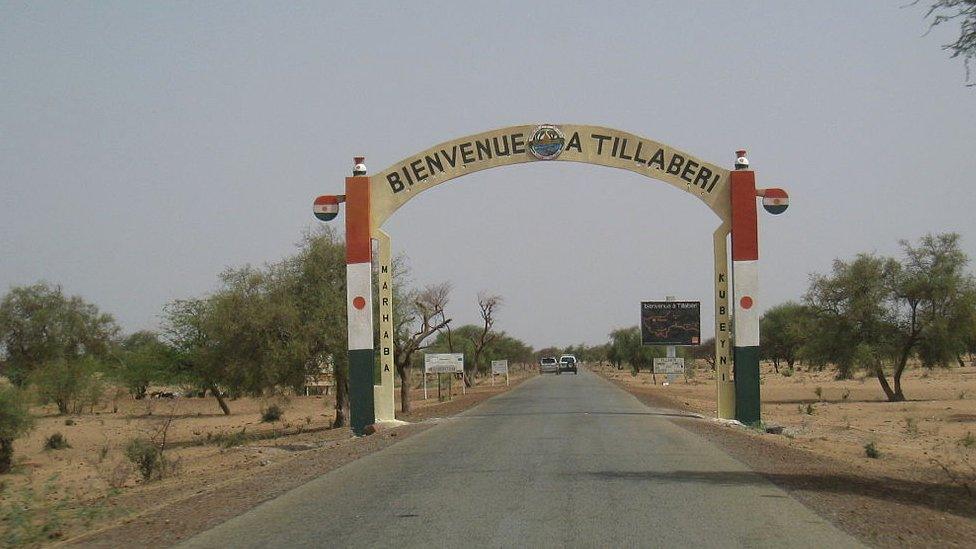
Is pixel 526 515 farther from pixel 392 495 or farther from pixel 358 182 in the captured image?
pixel 358 182

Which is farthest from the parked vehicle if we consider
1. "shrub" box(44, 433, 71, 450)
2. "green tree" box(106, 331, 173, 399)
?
"shrub" box(44, 433, 71, 450)

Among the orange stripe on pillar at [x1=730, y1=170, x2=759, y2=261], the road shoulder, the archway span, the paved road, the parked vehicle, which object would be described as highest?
the archway span

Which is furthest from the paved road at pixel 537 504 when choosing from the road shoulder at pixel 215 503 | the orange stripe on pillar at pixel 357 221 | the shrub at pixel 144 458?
the orange stripe on pillar at pixel 357 221

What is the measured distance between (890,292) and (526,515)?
→ 41.3m

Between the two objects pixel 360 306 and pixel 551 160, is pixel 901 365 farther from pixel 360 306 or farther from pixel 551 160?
pixel 360 306

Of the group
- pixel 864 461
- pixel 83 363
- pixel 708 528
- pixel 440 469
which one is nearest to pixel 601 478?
pixel 440 469

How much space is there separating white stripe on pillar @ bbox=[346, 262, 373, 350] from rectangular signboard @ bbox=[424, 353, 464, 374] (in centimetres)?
3041

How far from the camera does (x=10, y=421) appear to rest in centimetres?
3191

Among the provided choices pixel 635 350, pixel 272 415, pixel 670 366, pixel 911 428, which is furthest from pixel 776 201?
pixel 635 350

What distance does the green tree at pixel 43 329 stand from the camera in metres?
72.4

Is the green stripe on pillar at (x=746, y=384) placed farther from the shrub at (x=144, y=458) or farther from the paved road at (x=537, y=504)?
the shrub at (x=144, y=458)

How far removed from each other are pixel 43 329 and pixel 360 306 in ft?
192

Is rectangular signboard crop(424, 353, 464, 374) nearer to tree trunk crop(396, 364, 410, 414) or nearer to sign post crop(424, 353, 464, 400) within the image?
sign post crop(424, 353, 464, 400)

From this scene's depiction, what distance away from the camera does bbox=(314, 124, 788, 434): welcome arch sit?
2455 centimetres
